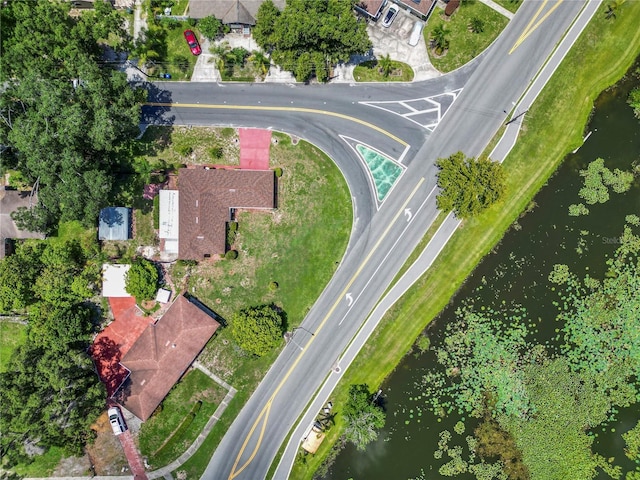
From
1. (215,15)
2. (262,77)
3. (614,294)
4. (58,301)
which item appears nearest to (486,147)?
(614,294)

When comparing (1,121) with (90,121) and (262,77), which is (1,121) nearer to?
(90,121)

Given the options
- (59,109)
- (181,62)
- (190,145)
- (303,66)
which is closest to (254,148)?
(190,145)

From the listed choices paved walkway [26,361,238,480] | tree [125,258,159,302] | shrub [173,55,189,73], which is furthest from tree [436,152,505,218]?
tree [125,258,159,302]

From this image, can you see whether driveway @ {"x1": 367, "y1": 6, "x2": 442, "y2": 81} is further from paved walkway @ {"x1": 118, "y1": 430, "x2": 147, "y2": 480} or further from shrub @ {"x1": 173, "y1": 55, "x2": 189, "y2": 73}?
paved walkway @ {"x1": 118, "y1": 430, "x2": 147, "y2": 480}

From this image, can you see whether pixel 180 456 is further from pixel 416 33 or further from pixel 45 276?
pixel 416 33

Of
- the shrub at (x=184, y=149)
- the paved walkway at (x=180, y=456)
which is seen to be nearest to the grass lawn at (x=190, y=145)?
the shrub at (x=184, y=149)
